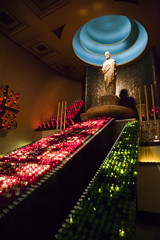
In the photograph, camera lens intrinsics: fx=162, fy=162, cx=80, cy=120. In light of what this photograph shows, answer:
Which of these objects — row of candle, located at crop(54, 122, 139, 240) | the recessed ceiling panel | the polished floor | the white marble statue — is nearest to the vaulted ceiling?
the recessed ceiling panel

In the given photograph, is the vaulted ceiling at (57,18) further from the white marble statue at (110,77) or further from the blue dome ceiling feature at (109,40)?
the white marble statue at (110,77)

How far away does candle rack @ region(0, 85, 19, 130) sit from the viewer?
6137mm

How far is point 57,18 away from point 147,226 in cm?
678

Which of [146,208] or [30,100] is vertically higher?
[30,100]

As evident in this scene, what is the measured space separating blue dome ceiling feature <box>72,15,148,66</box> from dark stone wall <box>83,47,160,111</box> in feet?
1.34

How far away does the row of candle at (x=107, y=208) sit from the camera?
1.19 m

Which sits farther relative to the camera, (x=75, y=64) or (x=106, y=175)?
(x=75, y=64)

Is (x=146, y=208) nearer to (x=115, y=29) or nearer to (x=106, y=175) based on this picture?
(x=106, y=175)

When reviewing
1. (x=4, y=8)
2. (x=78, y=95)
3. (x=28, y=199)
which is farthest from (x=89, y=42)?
(x=28, y=199)

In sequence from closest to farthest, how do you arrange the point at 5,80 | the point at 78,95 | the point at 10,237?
the point at 10,237 → the point at 5,80 → the point at 78,95

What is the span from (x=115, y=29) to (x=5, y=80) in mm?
6128

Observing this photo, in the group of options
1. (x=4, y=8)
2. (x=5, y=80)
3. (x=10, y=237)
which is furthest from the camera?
(x=5, y=80)

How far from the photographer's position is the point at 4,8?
5719mm

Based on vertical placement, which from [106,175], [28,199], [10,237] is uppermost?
[106,175]
